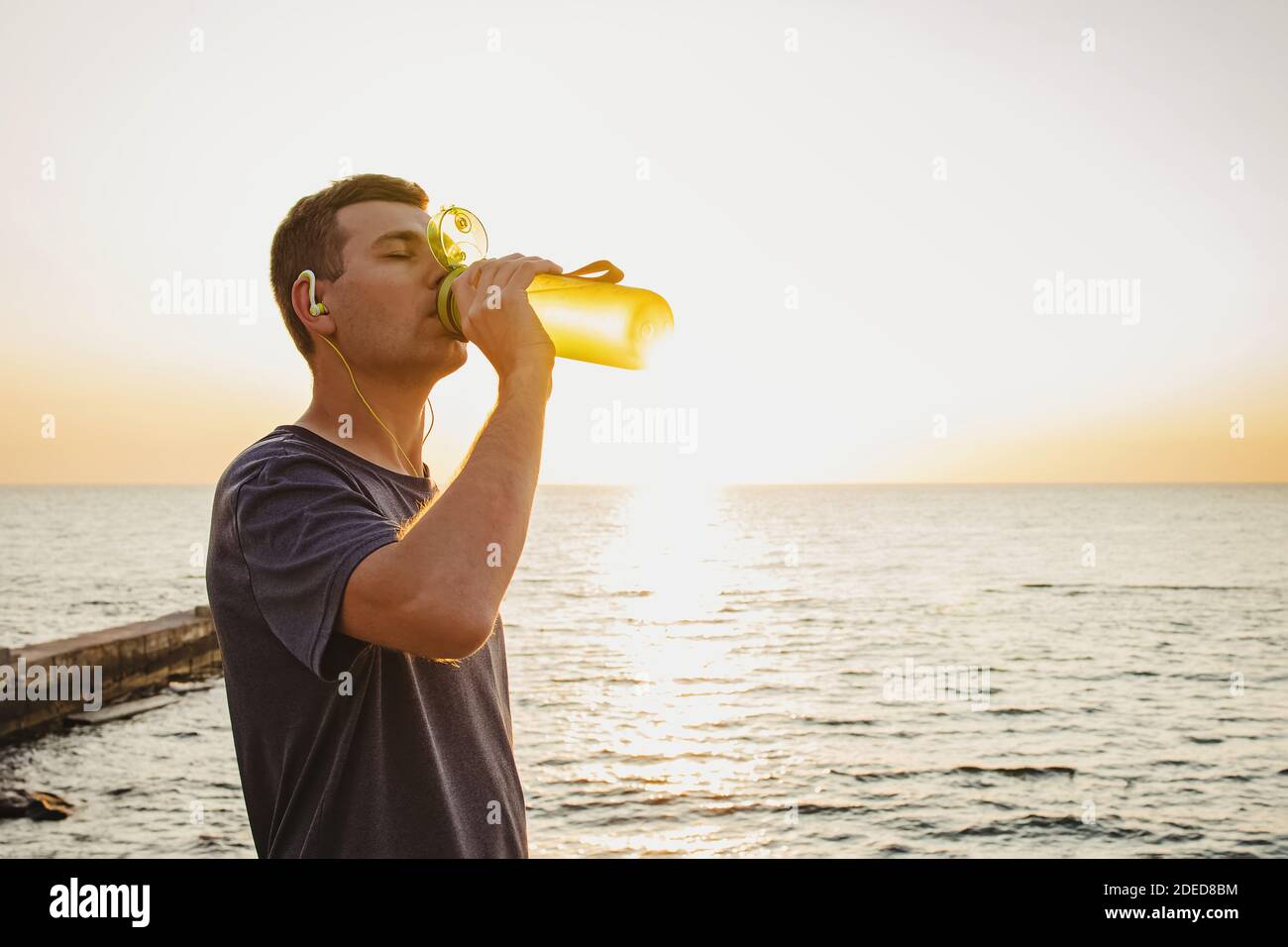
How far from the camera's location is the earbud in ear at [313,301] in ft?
6.48

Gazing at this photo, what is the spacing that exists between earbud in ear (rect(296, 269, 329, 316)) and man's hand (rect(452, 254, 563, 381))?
0.31 m

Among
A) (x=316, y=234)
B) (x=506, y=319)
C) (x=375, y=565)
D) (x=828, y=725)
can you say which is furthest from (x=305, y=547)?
(x=828, y=725)

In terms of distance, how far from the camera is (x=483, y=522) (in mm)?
1531

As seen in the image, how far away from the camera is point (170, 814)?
1270 centimetres

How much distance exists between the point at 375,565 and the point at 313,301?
74 centimetres

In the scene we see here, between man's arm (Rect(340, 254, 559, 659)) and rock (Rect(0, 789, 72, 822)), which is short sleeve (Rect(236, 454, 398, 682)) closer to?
man's arm (Rect(340, 254, 559, 659))

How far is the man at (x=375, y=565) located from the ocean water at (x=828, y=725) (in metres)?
10.4

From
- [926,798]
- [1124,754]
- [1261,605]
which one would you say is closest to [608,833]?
[926,798]

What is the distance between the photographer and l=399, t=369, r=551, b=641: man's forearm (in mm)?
1475

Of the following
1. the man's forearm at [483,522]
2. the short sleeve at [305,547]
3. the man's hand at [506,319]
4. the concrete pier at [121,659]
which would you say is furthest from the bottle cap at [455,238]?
the concrete pier at [121,659]
